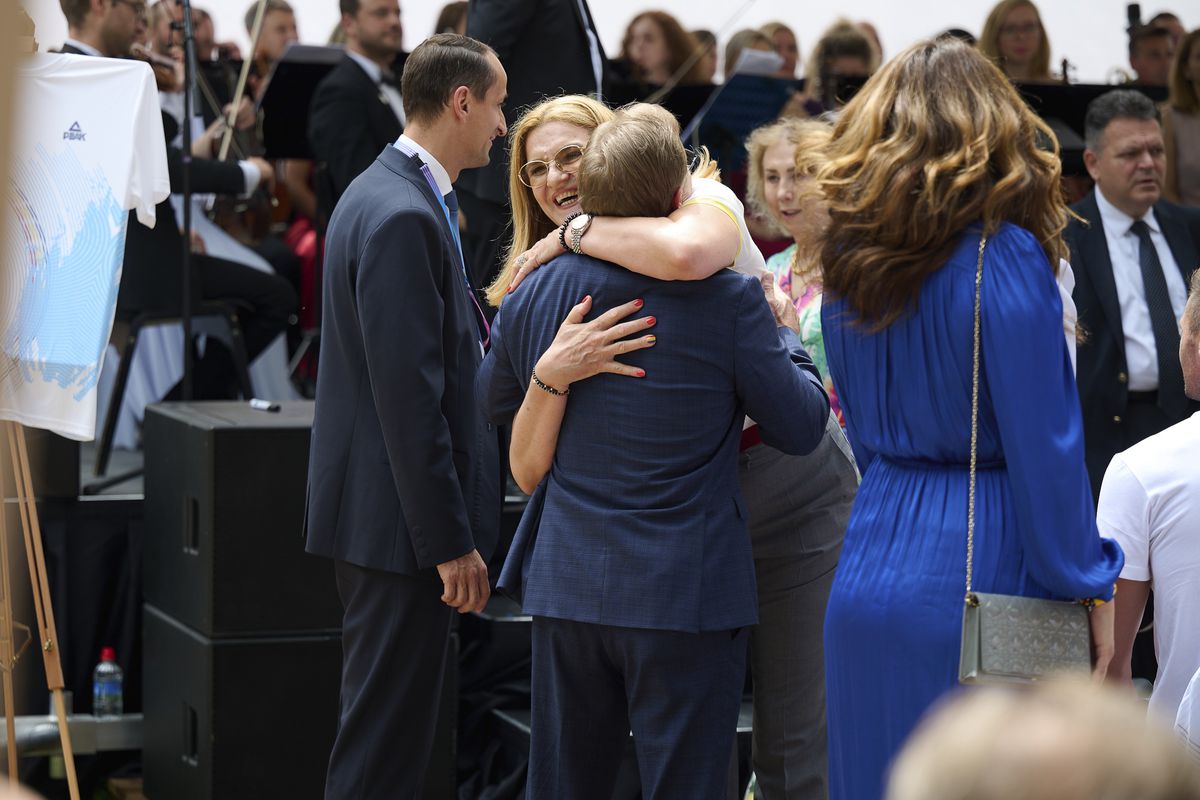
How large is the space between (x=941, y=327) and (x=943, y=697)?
525 millimetres

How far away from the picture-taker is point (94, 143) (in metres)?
3.45

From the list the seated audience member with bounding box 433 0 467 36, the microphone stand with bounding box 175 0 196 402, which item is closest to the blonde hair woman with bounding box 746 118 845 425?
the microphone stand with bounding box 175 0 196 402

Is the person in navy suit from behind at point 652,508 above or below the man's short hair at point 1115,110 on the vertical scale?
below

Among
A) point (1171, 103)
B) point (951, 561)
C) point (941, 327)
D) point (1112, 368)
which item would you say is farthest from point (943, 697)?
point (1171, 103)

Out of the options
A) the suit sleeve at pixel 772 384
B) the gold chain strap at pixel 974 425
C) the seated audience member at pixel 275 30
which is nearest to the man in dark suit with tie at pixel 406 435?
the suit sleeve at pixel 772 384

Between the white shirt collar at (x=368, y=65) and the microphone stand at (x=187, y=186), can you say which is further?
the white shirt collar at (x=368, y=65)

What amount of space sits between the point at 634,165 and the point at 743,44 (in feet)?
17.6

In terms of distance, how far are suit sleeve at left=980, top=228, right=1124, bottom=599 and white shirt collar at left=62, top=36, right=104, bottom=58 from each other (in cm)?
312

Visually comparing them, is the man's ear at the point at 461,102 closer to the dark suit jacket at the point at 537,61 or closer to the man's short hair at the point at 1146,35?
the dark suit jacket at the point at 537,61

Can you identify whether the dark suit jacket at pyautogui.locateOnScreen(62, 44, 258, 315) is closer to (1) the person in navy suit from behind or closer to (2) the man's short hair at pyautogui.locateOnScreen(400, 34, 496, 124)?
(2) the man's short hair at pyautogui.locateOnScreen(400, 34, 496, 124)

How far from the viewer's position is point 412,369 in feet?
9.43

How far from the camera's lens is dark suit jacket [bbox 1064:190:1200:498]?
493cm

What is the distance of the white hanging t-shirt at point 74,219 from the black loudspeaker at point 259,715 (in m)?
0.77

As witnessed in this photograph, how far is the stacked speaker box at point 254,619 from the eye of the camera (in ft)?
12.4
